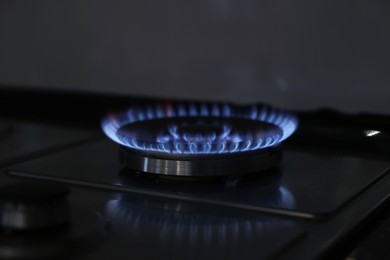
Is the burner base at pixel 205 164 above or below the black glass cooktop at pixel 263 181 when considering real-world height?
above

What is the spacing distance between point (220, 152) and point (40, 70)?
0.66 metres

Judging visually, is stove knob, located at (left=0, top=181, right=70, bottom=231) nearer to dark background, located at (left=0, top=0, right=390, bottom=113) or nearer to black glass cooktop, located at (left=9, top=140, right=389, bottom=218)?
black glass cooktop, located at (left=9, top=140, right=389, bottom=218)

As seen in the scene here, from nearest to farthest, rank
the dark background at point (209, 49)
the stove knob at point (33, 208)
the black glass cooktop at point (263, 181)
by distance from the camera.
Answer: the stove knob at point (33, 208)
the black glass cooktop at point (263, 181)
the dark background at point (209, 49)

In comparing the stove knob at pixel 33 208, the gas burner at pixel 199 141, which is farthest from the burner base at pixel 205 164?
the stove knob at pixel 33 208

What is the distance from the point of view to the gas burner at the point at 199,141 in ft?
2.78

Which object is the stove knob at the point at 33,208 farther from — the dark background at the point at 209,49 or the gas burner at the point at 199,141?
the dark background at the point at 209,49

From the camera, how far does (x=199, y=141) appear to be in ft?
2.86

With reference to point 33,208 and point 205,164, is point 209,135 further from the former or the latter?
point 33,208

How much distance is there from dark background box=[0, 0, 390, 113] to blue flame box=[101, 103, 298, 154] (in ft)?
0.24

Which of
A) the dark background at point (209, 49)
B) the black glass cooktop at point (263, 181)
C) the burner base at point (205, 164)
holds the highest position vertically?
the dark background at point (209, 49)

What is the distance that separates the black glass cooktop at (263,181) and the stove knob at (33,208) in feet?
0.58

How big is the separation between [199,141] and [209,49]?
1.25ft

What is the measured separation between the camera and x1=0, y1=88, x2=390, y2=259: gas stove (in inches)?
25.9

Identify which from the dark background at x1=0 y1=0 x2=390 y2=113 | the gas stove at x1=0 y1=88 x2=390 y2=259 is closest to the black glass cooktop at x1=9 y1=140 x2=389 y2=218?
the gas stove at x1=0 y1=88 x2=390 y2=259
